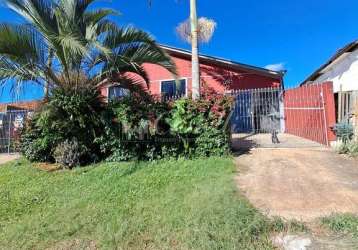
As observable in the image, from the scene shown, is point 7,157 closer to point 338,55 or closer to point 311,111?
point 311,111

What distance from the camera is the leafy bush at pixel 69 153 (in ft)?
29.8

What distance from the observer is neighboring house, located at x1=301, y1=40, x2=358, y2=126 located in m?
9.79

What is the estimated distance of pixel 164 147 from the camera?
9.17 m

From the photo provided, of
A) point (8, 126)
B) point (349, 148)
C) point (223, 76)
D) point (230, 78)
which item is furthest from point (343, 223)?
point (8, 126)

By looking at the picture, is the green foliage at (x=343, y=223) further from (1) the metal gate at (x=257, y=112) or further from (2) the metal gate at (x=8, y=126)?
(2) the metal gate at (x=8, y=126)

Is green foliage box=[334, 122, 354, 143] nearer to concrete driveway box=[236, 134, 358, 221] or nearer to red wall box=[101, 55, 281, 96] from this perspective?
concrete driveway box=[236, 134, 358, 221]

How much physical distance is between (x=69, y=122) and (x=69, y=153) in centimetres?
83

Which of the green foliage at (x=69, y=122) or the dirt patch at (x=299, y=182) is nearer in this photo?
the dirt patch at (x=299, y=182)

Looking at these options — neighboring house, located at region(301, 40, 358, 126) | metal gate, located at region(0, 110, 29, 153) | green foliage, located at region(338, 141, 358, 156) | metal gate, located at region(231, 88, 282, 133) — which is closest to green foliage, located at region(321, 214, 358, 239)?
green foliage, located at region(338, 141, 358, 156)

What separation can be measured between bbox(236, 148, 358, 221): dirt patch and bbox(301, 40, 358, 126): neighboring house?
148cm

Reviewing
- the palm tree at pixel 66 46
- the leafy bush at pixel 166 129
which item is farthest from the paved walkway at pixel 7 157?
the leafy bush at pixel 166 129

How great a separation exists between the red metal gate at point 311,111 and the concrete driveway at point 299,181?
3.67ft

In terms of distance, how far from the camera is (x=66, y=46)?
25.6 feet

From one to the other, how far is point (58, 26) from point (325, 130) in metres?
8.03
